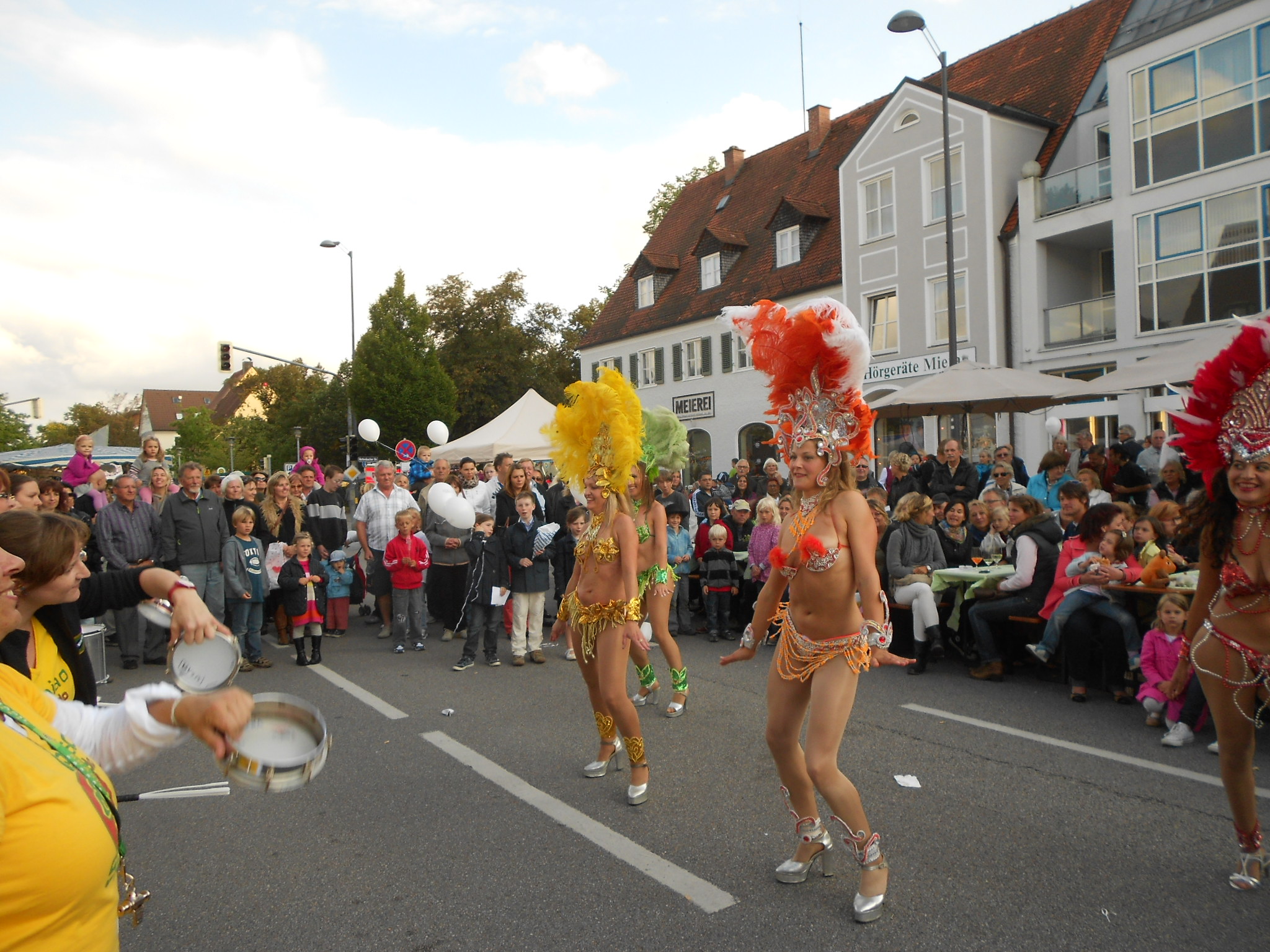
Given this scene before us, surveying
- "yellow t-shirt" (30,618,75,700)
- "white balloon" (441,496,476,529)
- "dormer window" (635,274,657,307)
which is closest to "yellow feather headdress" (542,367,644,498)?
"yellow t-shirt" (30,618,75,700)

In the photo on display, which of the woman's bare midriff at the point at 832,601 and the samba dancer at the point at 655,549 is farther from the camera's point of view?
the samba dancer at the point at 655,549

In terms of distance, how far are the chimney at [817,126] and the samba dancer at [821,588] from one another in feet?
96.9

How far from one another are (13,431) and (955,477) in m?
51.9

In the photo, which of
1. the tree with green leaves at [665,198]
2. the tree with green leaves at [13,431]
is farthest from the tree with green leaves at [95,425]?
the tree with green leaves at [665,198]

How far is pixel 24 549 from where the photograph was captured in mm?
2363

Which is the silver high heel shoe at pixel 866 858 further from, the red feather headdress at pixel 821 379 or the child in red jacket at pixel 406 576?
the child in red jacket at pixel 406 576

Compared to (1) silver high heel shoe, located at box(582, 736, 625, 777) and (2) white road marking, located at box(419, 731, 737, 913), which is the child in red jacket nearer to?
(2) white road marking, located at box(419, 731, 737, 913)

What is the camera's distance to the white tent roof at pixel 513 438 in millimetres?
17109

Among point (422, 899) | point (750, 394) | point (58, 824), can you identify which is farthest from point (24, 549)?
point (750, 394)

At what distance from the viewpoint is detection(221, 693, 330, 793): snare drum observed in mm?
1896

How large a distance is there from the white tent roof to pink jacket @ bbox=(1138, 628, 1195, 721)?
454 inches

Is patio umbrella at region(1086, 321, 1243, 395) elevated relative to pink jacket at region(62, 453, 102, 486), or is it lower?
elevated

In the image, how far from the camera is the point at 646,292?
1362 inches

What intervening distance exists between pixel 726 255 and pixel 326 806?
2853cm
